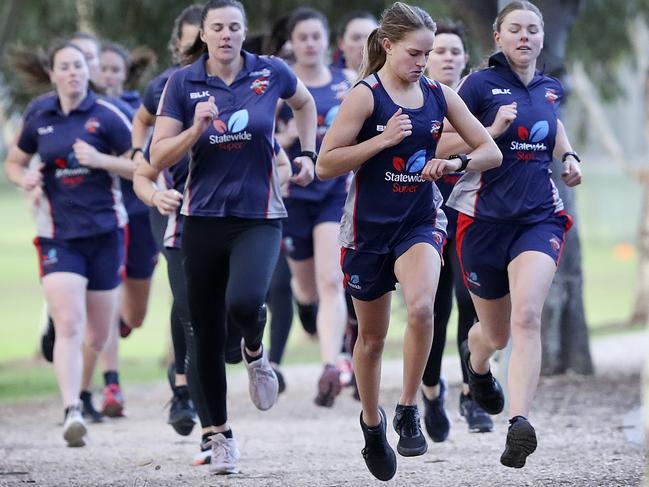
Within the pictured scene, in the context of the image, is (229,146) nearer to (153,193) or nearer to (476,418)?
(153,193)

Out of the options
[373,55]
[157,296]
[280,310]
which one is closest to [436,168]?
[373,55]

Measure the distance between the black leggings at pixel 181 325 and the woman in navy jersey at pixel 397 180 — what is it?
117 cm

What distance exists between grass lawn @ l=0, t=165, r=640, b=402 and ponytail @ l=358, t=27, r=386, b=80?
782 centimetres

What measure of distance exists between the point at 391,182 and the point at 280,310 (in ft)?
16.7

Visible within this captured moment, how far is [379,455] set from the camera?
7.23m

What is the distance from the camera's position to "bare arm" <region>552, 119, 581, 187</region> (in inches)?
305

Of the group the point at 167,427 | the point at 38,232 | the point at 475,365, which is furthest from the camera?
the point at 167,427

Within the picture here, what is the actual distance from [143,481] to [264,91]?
207 cm

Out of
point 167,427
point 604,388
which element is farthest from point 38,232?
point 604,388

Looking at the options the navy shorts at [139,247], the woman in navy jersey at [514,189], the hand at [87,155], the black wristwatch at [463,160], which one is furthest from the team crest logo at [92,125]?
the black wristwatch at [463,160]

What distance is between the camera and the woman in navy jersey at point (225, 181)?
24.8 ft

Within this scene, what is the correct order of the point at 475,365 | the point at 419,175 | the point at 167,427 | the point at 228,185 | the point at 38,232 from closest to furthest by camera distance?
the point at 419,175
the point at 228,185
the point at 475,365
the point at 38,232
the point at 167,427

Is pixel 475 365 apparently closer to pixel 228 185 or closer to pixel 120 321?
pixel 228 185

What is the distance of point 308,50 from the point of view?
10.8 metres
